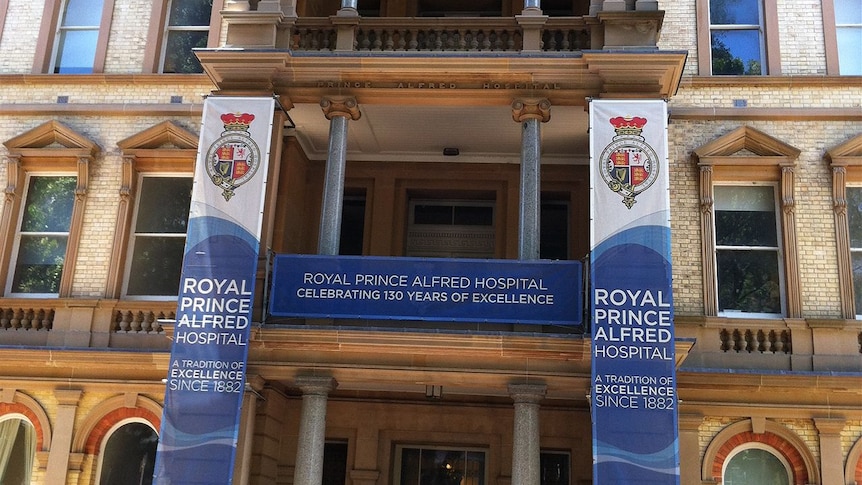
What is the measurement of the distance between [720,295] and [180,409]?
26.6 feet

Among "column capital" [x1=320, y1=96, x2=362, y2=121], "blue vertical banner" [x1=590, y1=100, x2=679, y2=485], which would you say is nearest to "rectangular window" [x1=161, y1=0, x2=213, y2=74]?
"column capital" [x1=320, y1=96, x2=362, y2=121]

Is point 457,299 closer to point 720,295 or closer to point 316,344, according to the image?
point 316,344

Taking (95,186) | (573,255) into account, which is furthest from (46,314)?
(573,255)

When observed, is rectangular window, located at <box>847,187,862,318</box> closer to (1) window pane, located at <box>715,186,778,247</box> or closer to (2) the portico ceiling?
(1) window pane, located at <box>715,186,778,247</box>

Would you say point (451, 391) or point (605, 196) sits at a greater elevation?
point (605, 196)

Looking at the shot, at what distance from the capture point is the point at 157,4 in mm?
15508

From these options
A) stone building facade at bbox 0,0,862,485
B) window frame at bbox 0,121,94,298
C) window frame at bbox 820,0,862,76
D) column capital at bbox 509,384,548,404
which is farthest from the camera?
window frame at bbox 0,121,94,298

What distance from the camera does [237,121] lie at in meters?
12.8

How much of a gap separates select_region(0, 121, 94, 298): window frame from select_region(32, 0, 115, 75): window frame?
53.0 inches

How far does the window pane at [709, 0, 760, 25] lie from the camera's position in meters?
14.8

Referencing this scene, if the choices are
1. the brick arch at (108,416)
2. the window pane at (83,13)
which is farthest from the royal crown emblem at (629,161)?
the window pane at (83,13)

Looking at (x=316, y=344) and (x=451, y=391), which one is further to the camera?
(x=451, y=391)

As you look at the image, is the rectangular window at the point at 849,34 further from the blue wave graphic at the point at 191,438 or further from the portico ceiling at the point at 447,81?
the blue wave graphic at the point at 191,438

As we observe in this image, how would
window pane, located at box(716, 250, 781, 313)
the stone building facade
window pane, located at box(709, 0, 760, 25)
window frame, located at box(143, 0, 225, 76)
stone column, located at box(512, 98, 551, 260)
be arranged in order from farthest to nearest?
window frame, located at box(143, 0, 225, 76)
window pane, located at box(709, 0, 760, 25)
window pane, located at box(716, 250, 781, 313)
the stone building facade
stone column, located at box(512, 98, 551, 260)
